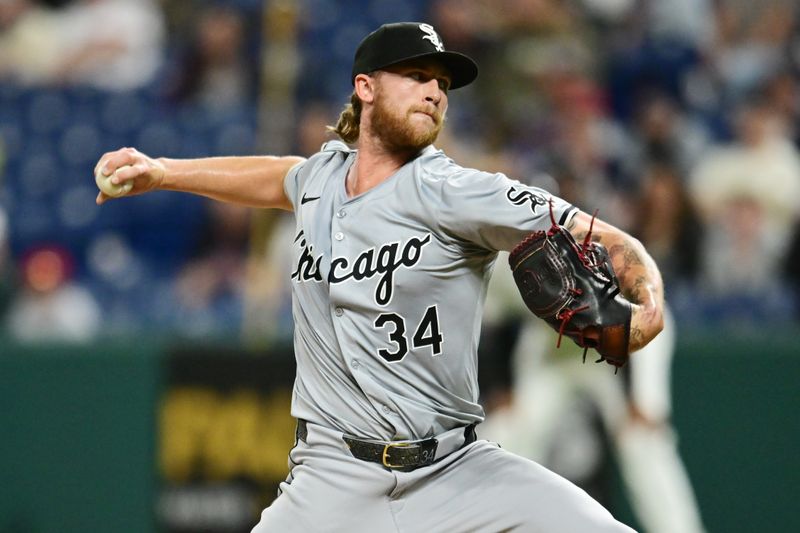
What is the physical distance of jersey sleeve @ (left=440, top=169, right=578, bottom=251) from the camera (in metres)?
3.66

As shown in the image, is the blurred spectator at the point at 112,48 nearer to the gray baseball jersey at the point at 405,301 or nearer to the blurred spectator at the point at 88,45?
the blurred spectator at the point at 88,45

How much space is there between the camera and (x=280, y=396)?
6.95 metres

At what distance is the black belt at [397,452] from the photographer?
3.87 m

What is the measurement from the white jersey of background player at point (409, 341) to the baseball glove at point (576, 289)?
145 mm

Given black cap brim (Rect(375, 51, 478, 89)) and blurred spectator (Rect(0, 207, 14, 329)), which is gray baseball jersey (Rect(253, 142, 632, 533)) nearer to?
black cap brim (Rect(375, 51, 478, 89))

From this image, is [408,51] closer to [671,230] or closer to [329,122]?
[671,230]

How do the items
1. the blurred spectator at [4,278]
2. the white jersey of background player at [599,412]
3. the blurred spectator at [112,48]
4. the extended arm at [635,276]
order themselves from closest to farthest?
1. the extended arm at [635,276]
2. the white jersey of background player at [599,412]
3. the blurred spectator at [4,278]
4. the blurred spectator at [112,48]

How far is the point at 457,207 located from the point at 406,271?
0.81ft

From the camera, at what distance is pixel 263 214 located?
7.93m

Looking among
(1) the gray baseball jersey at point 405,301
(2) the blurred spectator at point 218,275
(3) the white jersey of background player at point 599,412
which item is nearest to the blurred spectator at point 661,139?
(3) the white jersey of background player at point 599,412

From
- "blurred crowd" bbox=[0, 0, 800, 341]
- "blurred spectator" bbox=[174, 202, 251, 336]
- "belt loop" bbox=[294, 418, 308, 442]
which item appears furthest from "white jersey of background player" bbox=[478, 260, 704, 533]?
"belt loop" bbox=[294, 418, 308, 442]

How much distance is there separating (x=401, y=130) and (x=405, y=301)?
21.6 inches

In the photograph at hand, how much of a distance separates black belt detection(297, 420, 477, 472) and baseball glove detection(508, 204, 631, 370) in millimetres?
608

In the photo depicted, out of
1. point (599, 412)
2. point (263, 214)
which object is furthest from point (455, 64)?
point (263, 214)
